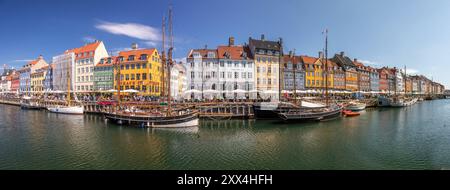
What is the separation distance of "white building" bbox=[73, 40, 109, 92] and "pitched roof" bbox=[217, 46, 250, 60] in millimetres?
39307

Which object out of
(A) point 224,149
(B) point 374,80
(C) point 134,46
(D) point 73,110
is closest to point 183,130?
(A) point 224,149

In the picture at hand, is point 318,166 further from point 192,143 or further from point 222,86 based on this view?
point 222,86

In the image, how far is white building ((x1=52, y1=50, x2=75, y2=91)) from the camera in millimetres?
70938

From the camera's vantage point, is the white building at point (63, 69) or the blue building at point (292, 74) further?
the blue building at point (292, 74)

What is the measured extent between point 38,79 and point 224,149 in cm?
10219

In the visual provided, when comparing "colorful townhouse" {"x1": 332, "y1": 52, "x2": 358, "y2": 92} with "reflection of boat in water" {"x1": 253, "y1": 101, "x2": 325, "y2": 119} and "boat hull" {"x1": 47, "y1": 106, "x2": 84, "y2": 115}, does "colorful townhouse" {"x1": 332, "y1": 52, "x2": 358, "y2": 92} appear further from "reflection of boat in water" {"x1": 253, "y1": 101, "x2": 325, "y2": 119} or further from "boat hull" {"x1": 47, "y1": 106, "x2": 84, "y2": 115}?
"boat hull" {"x1": 47, "y1": 106, "x2": 84, "y2": 115}

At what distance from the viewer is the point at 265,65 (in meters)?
62.7

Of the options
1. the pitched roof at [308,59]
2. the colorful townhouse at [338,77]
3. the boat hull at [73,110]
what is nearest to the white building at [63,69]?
the boat hull at [73,110]

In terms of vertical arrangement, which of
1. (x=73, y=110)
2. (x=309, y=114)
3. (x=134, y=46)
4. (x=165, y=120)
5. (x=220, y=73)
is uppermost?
(x=134, y=46)

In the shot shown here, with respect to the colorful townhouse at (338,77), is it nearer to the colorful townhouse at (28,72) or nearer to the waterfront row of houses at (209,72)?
the waterfront row of houses at (209,72)

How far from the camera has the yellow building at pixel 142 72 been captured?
195ft

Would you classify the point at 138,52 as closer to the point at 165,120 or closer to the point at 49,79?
the point at 165,120
